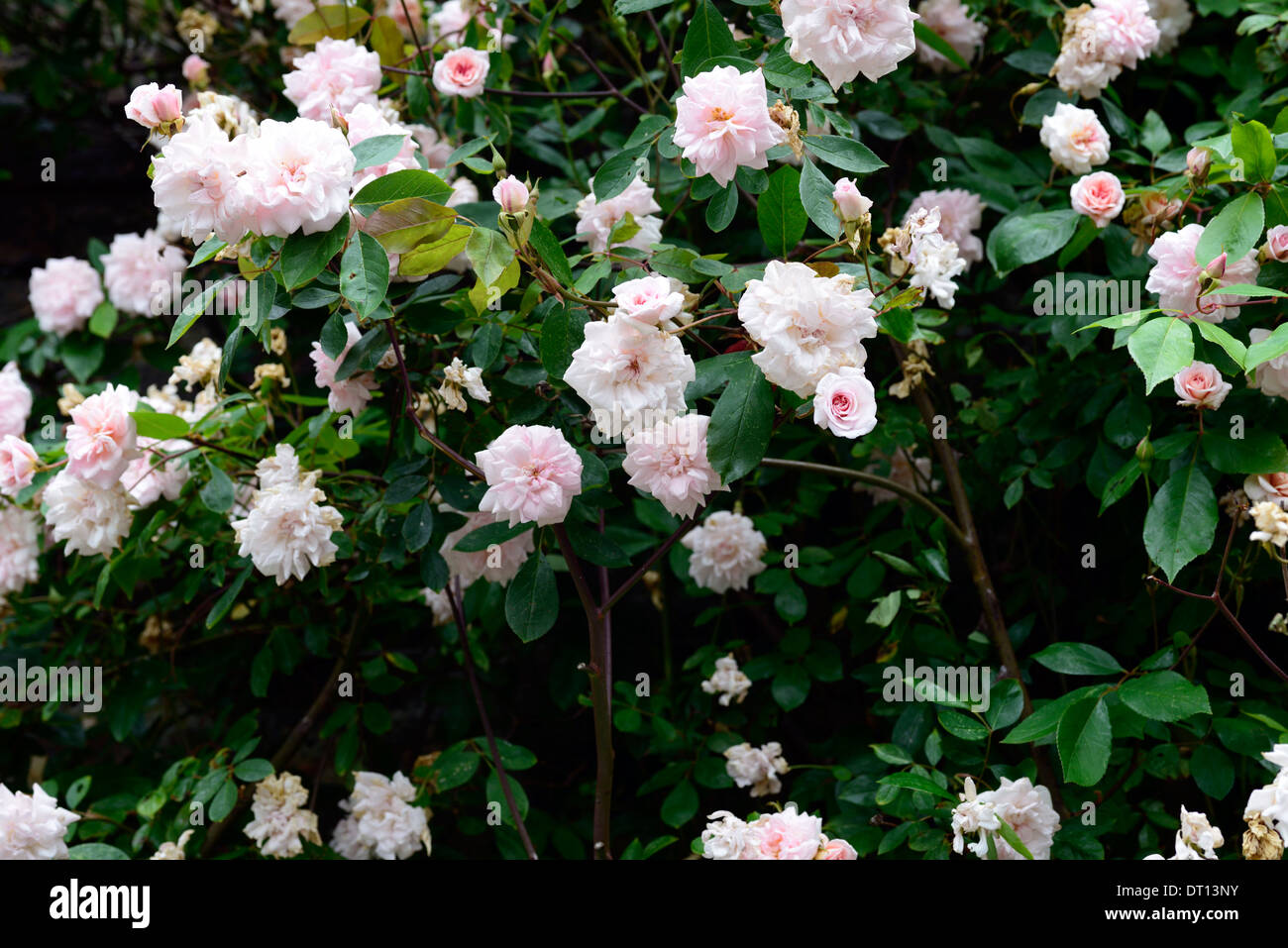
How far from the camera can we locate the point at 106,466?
1.35m

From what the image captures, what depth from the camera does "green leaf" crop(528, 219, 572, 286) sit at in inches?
43.3

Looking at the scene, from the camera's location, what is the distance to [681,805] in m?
1.60

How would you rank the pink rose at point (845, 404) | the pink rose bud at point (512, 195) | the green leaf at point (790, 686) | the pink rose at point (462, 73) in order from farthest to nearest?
the green leaf at point (790, 686)
the pink rose at point (462, 73)
the pink rose bud at point (512, 195)
the pink rose at point (845, 404)

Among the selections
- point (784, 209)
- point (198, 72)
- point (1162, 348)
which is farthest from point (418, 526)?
point (198, 72)

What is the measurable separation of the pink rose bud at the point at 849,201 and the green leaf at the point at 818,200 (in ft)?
0.07

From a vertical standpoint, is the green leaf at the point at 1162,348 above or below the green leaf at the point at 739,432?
above

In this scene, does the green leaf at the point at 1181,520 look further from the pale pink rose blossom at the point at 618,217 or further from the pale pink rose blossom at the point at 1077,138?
the pale pink rose blossom at the point at 618,217

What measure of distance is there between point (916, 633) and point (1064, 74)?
0.88 m

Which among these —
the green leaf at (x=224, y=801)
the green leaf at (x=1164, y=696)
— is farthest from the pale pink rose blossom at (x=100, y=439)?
the green leaf at (x=1164, y=696)

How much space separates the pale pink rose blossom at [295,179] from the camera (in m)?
0.99

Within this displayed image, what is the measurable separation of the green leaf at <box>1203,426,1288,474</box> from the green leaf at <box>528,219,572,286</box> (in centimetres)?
83

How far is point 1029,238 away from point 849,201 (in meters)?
0.51

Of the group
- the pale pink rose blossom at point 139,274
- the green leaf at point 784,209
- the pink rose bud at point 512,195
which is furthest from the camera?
the pale pink rose blossom at point 139,274
